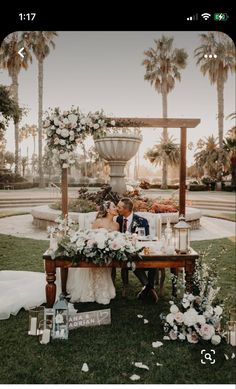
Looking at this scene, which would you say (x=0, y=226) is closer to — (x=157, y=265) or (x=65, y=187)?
(x=65, y=187)

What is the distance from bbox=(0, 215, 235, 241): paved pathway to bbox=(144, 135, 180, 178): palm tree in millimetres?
19481

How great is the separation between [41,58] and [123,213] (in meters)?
25.2

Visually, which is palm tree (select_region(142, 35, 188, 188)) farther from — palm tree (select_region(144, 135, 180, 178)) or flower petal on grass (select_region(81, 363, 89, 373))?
flower petal on grass (select_region(81, 363, 89, 373))

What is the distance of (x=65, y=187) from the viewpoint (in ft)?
17.3

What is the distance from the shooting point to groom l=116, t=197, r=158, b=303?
517cm

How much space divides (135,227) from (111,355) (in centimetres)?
211

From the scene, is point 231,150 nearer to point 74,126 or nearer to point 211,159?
point 211,159

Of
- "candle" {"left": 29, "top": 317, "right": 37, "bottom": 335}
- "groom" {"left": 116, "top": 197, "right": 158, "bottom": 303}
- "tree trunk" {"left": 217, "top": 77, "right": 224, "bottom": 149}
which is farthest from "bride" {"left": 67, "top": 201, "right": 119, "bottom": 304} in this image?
"tree trunk" {"left": 217, "top": 77, "right": 224, "bottom": 149}

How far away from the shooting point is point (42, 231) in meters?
10.7

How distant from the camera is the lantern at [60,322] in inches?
156

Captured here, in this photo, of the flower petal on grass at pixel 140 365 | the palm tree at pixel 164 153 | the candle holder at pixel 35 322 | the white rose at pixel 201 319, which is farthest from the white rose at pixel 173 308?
the palm tree at pixel 164 153

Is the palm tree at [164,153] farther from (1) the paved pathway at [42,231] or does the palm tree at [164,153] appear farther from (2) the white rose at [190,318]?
(2) the white rose at [190,318]

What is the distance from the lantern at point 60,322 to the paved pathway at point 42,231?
5.70 m

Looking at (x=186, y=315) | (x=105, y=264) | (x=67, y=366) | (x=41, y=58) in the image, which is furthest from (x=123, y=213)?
(x=41, y=58)
